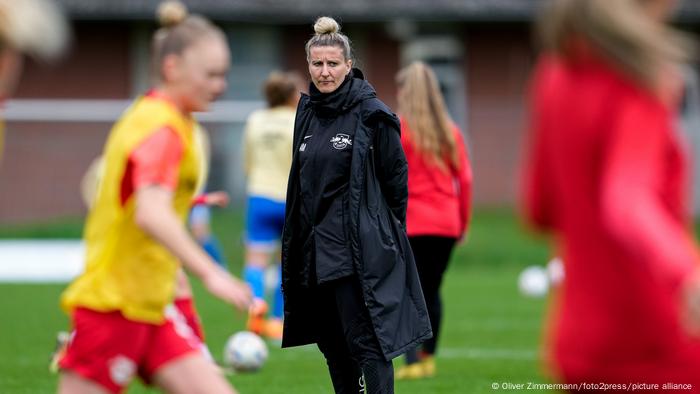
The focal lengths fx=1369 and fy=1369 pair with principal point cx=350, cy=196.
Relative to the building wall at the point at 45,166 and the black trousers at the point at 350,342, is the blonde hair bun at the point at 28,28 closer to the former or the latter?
the black trousers at the point at 350,342

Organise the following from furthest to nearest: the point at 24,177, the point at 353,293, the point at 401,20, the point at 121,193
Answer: the point at 401,20 → the point at 24,177 → the point at 353,293 → the point at 121,193

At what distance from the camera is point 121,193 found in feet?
15.7

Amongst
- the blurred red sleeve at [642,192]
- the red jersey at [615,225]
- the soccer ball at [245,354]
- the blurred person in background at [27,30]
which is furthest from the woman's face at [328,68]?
the blurred red sleeve at [642,192]

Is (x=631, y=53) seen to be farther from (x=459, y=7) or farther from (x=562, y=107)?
(x=459, y=7)

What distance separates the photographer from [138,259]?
4.82m

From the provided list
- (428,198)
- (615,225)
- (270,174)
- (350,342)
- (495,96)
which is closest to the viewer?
(615,225)

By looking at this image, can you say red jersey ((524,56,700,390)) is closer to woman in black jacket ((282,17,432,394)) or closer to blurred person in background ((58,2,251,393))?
blurred person in background ((58,2,251,393))

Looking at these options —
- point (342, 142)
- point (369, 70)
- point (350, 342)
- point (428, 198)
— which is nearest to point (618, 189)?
point (350, 342)

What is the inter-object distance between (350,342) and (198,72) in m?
2.25

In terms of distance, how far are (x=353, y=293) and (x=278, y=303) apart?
5.38 metres

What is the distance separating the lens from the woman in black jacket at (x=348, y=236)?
669 cm

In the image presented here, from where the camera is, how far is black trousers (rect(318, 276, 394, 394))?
6645 millimetres

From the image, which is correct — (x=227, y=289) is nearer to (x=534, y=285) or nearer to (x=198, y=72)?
(x=198, y=72)

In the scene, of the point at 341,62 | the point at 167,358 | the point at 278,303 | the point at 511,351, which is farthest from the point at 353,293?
the point at 278,303
